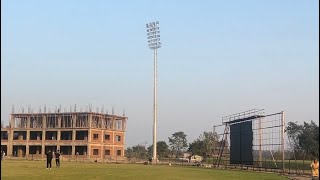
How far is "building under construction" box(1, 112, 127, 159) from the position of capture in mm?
106000

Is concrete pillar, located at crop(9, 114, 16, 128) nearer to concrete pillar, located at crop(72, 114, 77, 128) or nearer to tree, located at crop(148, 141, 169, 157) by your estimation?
concrete pillar, located at crop(72, 114, 77, 128)

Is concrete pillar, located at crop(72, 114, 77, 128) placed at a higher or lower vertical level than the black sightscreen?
higher

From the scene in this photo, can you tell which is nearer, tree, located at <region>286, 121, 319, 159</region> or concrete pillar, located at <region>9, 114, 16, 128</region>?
tree, located at <region>286, 121, 319, 159</region>

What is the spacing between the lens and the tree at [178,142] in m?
138

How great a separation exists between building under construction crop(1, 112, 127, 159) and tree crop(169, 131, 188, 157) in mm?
25997

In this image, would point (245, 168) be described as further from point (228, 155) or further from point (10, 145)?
point (10, 145)

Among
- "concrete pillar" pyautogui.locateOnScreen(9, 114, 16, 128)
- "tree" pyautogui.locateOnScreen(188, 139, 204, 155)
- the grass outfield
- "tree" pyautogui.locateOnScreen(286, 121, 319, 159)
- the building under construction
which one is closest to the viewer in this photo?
the grass outfield

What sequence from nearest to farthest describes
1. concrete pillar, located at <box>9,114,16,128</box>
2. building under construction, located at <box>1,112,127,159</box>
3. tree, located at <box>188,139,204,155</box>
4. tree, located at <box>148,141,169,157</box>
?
building under construction, located at <box>1,112,127,159</box>, concrete pillar, located at <box>9,114,16,128</box>, tree, located at <box>188,139,204,155</box>, tree, located at <box>148,141,169,157</box>

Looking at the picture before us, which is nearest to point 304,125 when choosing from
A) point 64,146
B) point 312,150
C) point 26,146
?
point 312,150

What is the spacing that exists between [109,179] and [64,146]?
84.8 meters

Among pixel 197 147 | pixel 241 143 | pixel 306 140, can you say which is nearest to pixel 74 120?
pixel 197 147

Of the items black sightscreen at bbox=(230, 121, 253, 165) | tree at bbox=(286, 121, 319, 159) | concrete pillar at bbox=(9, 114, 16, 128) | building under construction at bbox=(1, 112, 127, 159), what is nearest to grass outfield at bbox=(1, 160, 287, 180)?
black sightscreen at bbox=(230, 121, 253, 165)

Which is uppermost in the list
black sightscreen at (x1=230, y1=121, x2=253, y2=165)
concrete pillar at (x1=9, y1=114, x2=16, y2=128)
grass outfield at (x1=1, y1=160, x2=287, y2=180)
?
concrete pillar at (x1=9, y1=114, x2=16, y2=128)

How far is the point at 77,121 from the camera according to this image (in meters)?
108
